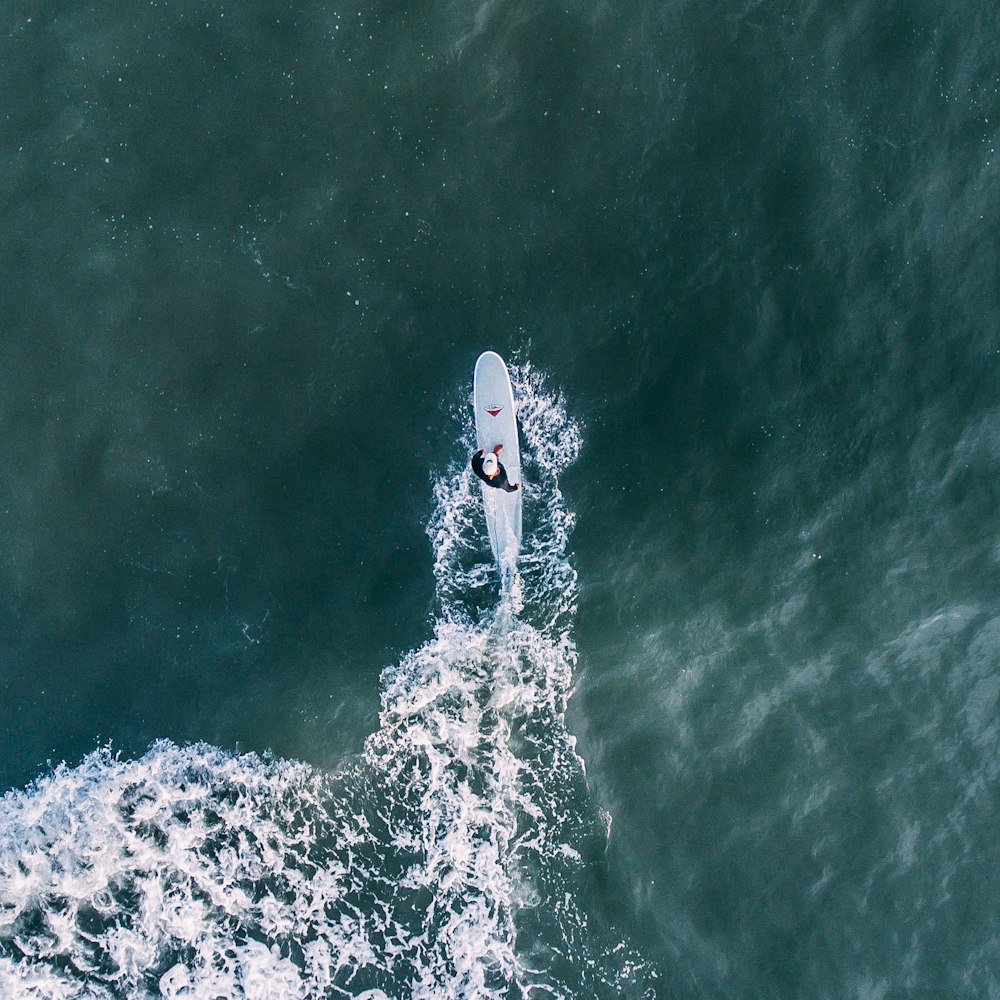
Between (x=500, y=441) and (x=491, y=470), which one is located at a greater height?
(x=500, y=441)

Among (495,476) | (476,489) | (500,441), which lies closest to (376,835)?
(476,489)

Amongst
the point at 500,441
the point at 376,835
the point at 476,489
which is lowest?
the point at 376,835

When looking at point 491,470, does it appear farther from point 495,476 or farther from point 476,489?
point 476,489

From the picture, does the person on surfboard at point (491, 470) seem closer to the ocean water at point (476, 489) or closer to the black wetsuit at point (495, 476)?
the black wetsuit at point (495, 476)

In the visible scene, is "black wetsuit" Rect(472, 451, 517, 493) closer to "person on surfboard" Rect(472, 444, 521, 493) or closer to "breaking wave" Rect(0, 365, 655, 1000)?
"person on surfboard" Rect(472, 444, 521, 493)

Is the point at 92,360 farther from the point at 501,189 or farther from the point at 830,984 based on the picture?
the point at 830,984

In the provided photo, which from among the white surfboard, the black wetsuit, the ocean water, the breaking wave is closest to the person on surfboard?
the black wetsuit
